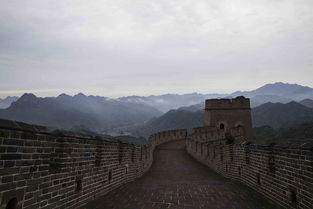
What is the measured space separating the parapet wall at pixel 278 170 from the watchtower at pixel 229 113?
23.2 meters

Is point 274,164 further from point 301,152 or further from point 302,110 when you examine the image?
point 302,110

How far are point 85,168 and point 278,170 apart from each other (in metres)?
4.46

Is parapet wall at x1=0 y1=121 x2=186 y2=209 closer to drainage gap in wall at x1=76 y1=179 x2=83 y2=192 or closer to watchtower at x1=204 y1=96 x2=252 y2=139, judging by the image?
drainage gap in wall at x1=76 y1=179 x2=83 y2=192

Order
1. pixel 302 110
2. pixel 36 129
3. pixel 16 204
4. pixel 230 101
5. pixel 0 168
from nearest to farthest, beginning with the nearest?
pixel 0 168 < pixel 16 204 < pixel 36 129 < pixel 230 101 < pixel 302 110

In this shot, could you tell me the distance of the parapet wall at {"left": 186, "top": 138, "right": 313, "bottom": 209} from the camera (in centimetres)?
461

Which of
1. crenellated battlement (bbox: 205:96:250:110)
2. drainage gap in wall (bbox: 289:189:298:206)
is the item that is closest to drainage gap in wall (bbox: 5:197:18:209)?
drainage gap in wall (bbox: 289:189:298:206)

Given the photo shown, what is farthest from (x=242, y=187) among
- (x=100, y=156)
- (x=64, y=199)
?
(x=64, y=199)

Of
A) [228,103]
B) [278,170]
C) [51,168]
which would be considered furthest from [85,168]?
[228,103]

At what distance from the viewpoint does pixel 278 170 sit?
590 cm

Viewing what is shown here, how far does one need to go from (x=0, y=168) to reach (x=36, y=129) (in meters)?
0.89

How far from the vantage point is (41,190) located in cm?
422

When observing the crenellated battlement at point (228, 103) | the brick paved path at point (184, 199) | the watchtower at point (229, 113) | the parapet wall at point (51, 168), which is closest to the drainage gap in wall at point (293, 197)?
the brick paved path at point (184, 199)

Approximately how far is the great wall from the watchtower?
23287 millimetres

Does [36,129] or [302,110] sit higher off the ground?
[302,110]
